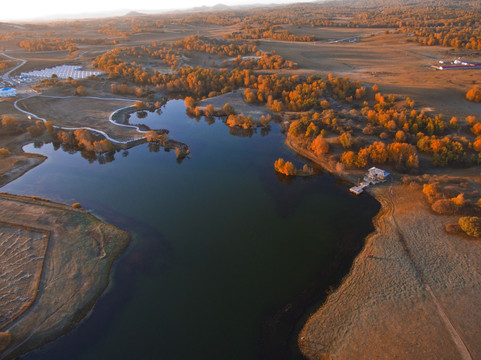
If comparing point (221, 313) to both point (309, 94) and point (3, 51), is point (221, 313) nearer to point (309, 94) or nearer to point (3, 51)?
point (309, 94)

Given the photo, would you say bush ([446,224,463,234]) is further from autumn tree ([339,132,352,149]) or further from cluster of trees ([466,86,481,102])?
cluster of trees ([466,86,481,102])

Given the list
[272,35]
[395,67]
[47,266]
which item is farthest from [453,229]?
[272,35]

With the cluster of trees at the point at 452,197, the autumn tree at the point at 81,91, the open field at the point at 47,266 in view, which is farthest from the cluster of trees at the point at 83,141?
the cluster of trees at the point at 452,197

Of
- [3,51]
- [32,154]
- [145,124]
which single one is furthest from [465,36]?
[3,51]

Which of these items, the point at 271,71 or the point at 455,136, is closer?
the point at 455,136

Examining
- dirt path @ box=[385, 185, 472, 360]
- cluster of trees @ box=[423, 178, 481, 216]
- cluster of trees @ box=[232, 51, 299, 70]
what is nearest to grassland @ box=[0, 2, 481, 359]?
dirt path @ box=[385, 185, 472, 360]

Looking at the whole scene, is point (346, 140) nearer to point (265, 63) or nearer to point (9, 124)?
point (265, 63)
